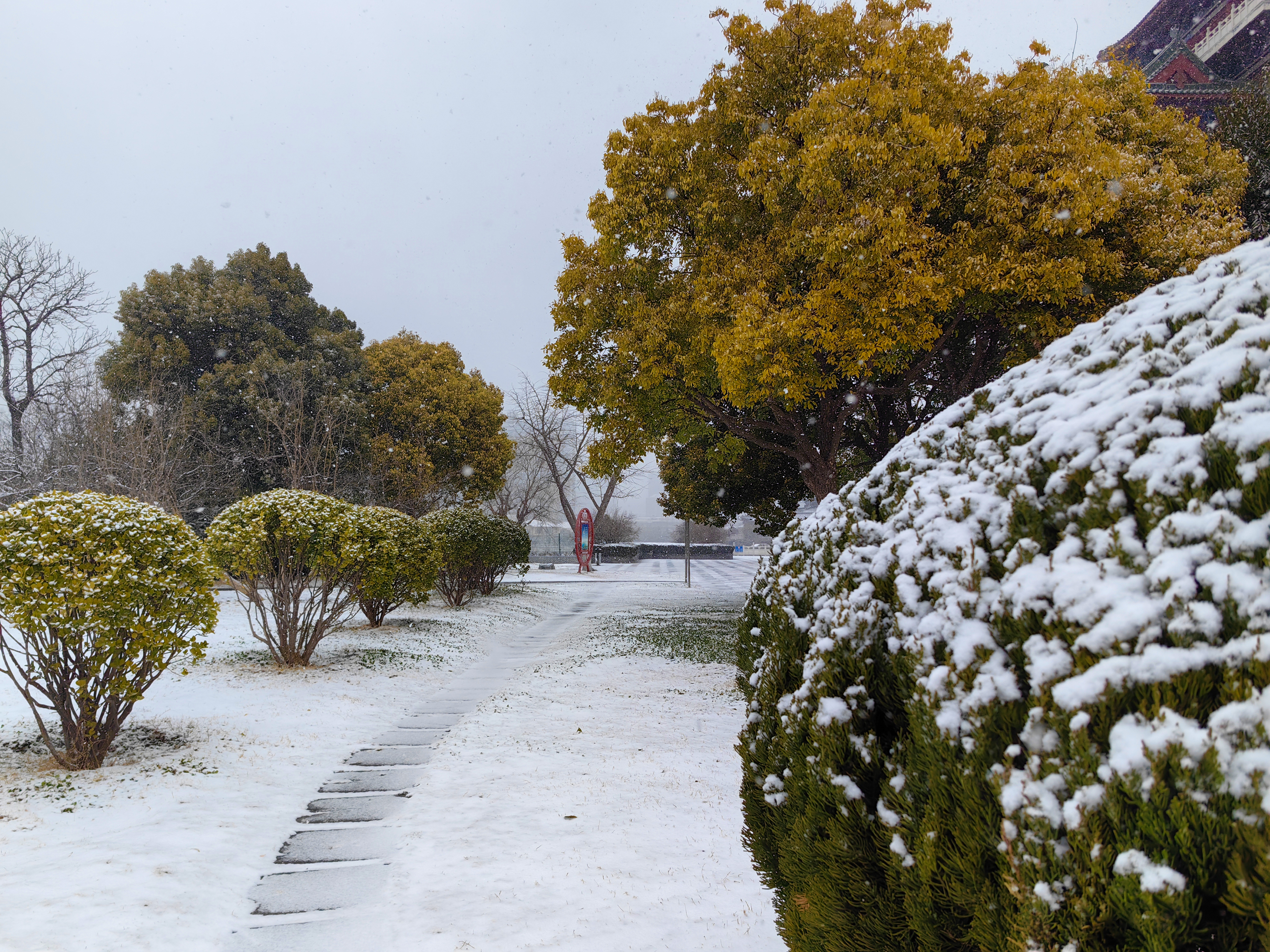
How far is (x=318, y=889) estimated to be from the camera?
3.17 metres

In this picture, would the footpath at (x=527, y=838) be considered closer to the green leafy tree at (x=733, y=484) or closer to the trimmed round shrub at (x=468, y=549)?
the trimmed round shrub at (x=468, y=549)

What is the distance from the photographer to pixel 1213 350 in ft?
4.15

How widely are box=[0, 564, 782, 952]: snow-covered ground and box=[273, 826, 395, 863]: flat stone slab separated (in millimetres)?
83

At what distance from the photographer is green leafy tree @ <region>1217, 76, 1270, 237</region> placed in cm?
1109

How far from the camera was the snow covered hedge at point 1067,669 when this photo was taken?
1.00 m

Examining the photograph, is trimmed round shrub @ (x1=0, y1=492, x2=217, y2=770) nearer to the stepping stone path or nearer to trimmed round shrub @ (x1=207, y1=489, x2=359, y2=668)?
the stepping stone path

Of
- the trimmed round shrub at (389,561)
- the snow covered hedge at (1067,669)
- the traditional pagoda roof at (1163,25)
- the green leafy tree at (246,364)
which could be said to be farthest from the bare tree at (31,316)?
the traditional pagoda roof at (1163,25)

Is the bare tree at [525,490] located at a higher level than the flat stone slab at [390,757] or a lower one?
higher

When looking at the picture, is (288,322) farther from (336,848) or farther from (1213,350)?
(1213,350)

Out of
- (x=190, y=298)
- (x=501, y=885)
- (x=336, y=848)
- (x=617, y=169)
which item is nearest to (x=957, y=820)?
(x=501, y=885)

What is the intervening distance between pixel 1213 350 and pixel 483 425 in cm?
2155

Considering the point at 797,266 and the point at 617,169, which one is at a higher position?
the point at 617,169

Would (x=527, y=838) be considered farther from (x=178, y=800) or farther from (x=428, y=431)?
(x=428, y=431)

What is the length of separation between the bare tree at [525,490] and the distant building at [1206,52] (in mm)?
20739
